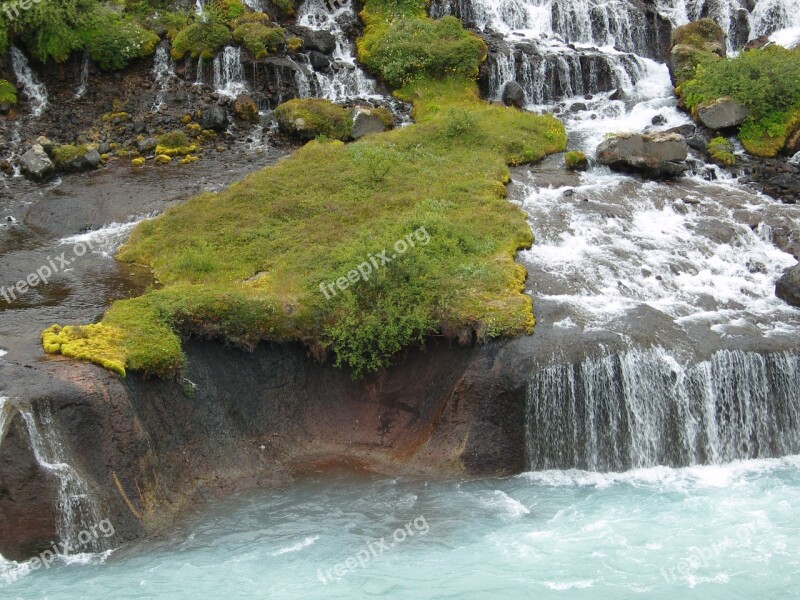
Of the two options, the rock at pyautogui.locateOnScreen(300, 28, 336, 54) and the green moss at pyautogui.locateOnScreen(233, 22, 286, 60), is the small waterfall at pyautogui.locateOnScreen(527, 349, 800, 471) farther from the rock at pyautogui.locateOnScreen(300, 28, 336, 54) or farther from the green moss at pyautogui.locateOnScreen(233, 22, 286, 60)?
the rock at pyautogui.locateOnScreen(300, 28, 336, 54)

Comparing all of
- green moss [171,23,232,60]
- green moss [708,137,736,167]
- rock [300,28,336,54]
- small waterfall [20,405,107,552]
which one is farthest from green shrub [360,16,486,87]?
small waterfall [20,405,107,552]

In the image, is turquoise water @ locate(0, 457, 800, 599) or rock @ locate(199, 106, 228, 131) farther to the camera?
rock @ locate(199, 106, 228, 131)

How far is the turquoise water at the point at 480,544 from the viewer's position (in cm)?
1408

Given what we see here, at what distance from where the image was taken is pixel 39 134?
2973 centimetres

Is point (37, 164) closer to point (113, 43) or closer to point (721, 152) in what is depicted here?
point (113, 43)

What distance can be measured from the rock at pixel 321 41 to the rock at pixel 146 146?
26.3 ft

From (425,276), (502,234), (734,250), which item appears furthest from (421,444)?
(734,250)

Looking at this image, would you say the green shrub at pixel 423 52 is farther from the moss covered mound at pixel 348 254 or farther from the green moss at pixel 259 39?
the moss covered mound at pixel 348 254

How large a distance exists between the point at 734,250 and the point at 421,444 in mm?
10289

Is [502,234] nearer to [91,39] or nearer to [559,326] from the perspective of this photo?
[559,326]

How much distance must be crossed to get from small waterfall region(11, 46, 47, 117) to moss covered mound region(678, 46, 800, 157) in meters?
22.7

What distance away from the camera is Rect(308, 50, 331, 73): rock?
33.4 meters

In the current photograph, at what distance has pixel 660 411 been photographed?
17828 millimetres

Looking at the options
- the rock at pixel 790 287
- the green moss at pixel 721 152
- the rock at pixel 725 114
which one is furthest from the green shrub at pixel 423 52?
the rock at pixel 790 287
